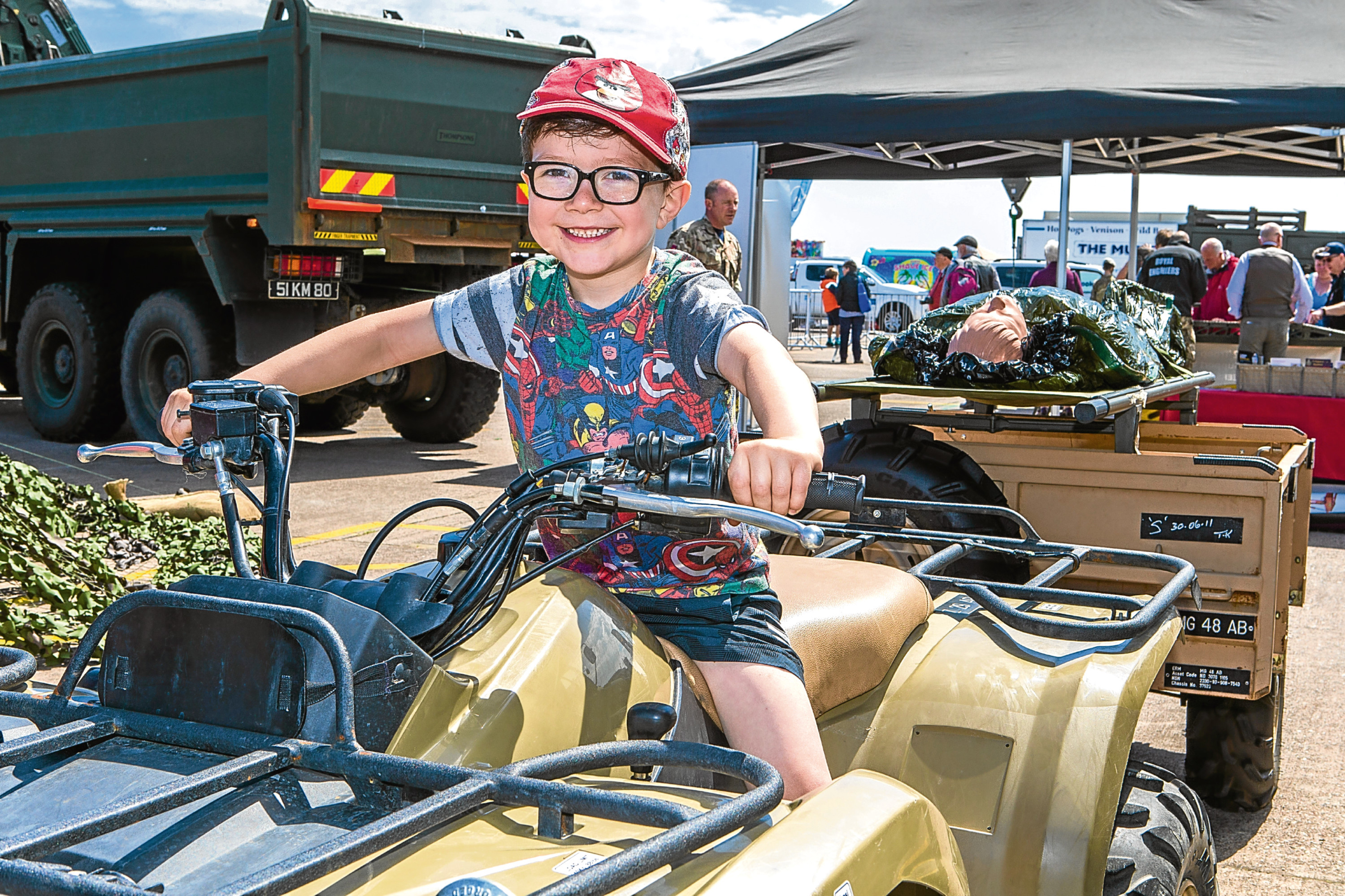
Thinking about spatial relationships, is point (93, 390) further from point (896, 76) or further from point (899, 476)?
point (899, 476)

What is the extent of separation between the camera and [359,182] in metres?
Result: 9.24

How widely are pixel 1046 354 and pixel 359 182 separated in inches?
224

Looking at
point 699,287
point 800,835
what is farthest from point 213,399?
point 800,835

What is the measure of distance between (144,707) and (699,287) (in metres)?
1.13

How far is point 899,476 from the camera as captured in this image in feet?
13.9

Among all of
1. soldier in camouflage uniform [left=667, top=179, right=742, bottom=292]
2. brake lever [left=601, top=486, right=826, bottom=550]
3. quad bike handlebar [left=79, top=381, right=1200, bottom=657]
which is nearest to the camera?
brake lever [left=601, top=486, right=826, bottom=550]

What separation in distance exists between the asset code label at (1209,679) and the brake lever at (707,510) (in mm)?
2647

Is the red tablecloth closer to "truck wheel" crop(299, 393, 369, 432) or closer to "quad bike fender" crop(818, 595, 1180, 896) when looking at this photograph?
"quad bike fender" crop(818, 595, 1180, 896)

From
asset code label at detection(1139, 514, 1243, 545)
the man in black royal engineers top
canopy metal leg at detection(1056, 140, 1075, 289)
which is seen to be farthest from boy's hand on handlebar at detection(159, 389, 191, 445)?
the man in black royal engineers top

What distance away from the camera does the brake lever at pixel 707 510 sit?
150cm

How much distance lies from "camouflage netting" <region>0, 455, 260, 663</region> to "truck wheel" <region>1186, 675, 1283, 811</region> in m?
3.46

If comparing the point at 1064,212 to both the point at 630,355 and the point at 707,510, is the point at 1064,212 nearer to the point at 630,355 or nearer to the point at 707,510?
the point at 630,355

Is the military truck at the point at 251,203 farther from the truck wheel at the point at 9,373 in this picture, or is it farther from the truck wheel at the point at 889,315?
the truck wheel at the point at 889,315

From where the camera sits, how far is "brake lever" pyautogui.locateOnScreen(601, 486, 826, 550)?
1.50m
